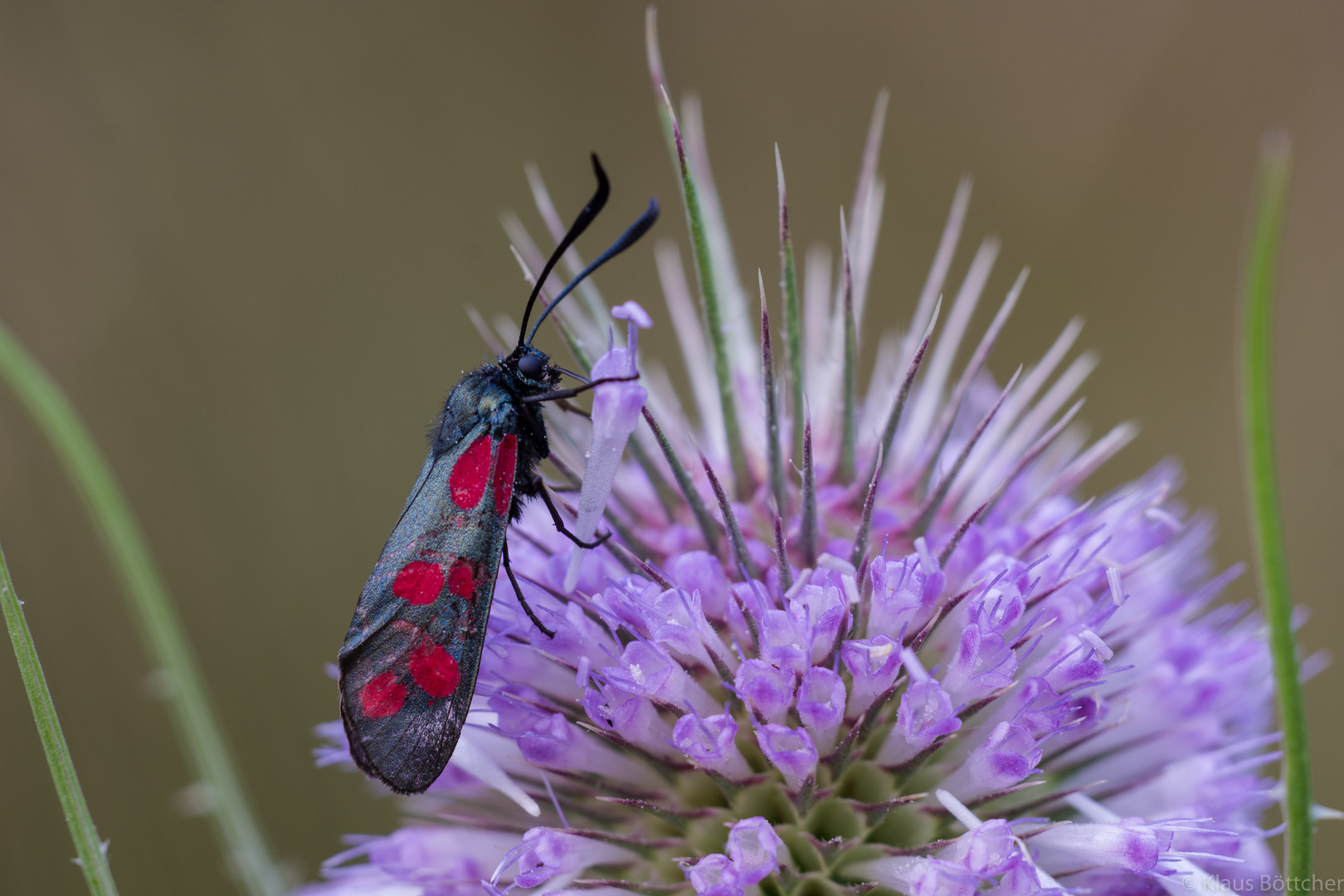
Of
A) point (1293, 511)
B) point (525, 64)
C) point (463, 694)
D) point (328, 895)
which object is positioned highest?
point (525, 64)

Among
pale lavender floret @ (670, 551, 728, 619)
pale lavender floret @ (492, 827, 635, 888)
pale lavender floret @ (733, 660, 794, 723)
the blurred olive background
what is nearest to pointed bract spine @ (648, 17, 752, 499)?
pale lavender floret @ (670, 551, 728, 619)

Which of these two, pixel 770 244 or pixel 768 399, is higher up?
pixel 770 244

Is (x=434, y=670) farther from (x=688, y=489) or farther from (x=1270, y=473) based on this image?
(x=1270, y=473)

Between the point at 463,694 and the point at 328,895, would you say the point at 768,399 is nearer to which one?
the point at 463,694

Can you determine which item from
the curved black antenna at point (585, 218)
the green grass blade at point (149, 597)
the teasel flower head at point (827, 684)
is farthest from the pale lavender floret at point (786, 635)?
the green grass blade at point (149, 597)

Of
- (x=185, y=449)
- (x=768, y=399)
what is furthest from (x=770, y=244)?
(x=768, y=399)
